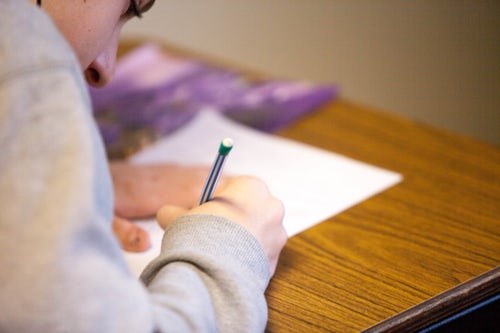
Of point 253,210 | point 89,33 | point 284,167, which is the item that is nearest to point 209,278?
point 253,210

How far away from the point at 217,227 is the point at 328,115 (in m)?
0.51

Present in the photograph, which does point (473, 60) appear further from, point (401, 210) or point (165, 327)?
point (165, 327)

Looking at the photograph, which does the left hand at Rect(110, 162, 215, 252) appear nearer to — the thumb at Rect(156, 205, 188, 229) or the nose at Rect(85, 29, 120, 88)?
the thumb at Rect(156, 205, 188, 229)

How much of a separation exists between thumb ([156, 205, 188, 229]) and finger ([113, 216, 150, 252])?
3 cm

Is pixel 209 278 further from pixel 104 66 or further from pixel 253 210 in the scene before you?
pixel 104 66

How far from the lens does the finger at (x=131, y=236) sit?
0.78m

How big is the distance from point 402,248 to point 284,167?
9.4 inches

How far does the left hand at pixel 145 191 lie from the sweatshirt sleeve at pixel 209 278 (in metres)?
0.14

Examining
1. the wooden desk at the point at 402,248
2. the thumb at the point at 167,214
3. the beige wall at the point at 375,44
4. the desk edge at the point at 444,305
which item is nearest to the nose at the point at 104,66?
the thumb at the point at 167,214

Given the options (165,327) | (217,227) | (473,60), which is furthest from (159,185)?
(473,60)

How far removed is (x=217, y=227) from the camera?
2.15 feet

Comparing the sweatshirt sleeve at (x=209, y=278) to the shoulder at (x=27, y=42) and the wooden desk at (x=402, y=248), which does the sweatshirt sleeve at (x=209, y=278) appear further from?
the shoulder at (x=27, y=42)

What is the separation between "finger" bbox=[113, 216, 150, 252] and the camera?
781 millimetres

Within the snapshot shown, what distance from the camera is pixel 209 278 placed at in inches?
24.1
